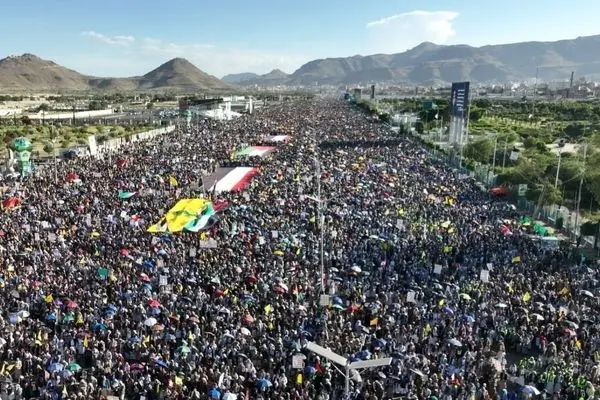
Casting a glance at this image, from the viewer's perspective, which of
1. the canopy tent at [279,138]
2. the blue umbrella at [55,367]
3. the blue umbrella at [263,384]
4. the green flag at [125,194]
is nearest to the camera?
the blue umbrella at [263,384]

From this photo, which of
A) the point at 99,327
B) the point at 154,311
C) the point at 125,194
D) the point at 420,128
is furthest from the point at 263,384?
the point at 420,128

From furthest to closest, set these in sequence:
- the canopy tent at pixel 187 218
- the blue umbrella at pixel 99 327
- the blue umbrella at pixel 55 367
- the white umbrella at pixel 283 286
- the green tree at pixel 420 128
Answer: the green tree at pixel 420 128 < the canopy tent at pixel 187 218 < the white umbrella at pixel 283 286 < the blue umbrella at pixel 99 327 < the blue umbrella at pixel 55 367

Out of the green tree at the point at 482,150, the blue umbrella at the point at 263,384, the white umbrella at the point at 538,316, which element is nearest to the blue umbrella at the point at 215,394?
the blue umbrella at the point at 263,384

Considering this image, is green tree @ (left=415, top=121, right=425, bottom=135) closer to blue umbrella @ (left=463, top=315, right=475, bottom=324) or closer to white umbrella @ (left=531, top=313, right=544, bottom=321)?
white umbrella @ (left=531, top=313, right=544, bottom=321)

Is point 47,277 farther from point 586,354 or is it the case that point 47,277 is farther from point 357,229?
point 586,354

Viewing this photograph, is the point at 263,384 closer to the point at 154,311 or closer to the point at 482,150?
the point at 154,311

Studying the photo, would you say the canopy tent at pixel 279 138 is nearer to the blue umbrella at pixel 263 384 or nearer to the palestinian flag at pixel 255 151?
the palestinian flag at pixel 255 151
